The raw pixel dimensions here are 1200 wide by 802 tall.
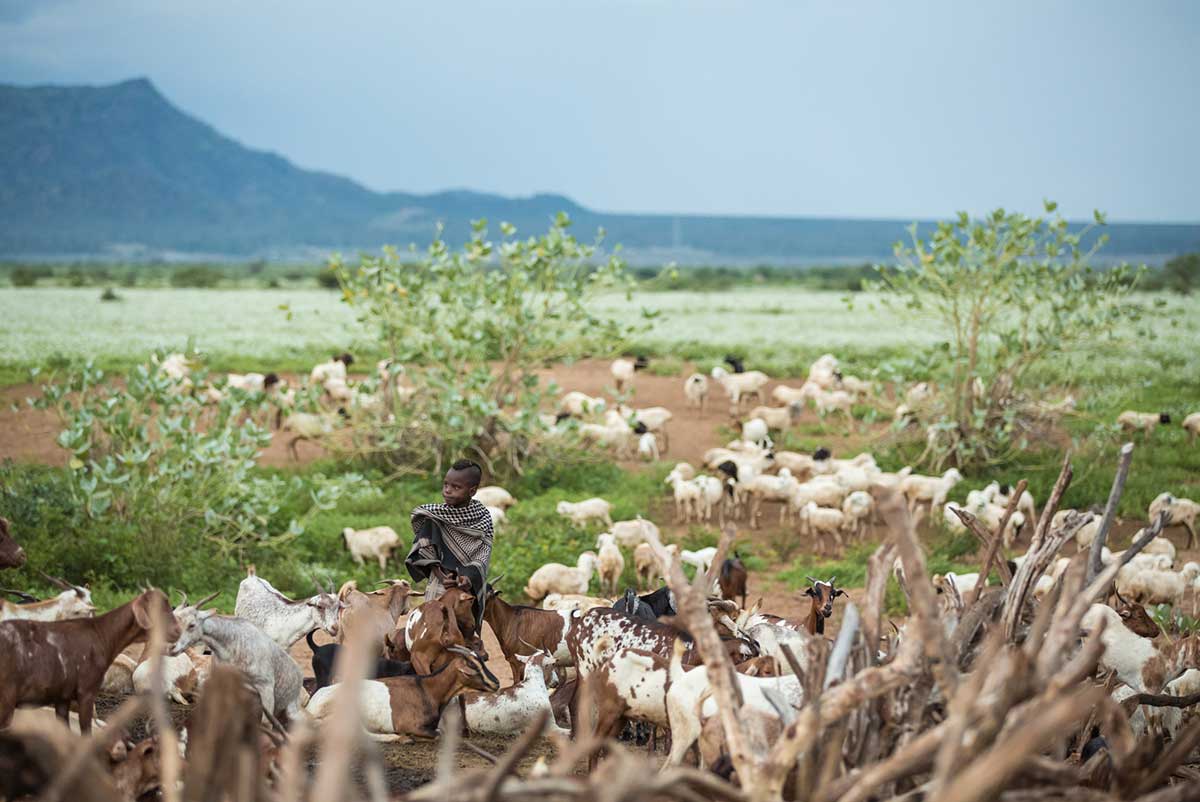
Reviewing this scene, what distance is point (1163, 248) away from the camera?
173 m

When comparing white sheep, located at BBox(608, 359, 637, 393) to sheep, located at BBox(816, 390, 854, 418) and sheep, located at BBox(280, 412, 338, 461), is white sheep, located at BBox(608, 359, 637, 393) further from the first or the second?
sheep, located at BBox(280, 412, 338, 461)

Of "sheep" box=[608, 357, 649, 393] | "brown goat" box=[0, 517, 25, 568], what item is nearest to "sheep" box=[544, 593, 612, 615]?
"brown goat" box=[0, 517, 25, 568]

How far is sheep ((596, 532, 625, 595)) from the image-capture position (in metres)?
9.88

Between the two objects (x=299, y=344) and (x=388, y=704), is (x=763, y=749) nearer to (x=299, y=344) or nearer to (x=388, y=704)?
(x=388, y=704)

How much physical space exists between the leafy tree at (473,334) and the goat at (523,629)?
614 centimetres

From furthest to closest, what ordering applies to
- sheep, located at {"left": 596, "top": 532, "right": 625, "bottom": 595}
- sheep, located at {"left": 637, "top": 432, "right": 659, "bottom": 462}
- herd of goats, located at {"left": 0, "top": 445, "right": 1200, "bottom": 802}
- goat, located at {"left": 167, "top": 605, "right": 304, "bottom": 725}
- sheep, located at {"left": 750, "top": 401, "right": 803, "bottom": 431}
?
1. sheep, located at {"left": 750, "top": 401, "right": 803, "bottom": 431}
2. sheep, located at {"left": 637, "top": 432, "right": 659, "bottom": 462}
3. sheep, located at {"left": 596, "top": 532, "right": 625, "bottom": 595}
4. goat, located at {"left": 167, "top": 605, "right": 304, "bottom": 725}
5. herd of goats, located at {"left": 0, "top": 445, "right": 1200, "bottom": 802}

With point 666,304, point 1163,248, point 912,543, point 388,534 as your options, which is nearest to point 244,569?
point 388,534

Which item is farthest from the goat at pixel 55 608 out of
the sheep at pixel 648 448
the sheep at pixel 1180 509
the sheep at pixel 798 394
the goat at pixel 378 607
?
the sheep at pixel 798 394

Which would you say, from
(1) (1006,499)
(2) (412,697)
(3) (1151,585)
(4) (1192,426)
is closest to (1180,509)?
(1) (1006,499)

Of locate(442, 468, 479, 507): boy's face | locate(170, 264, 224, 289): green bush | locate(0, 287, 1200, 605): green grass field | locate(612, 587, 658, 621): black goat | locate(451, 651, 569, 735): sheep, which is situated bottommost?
locate(170, 264, 224, 289): green bush

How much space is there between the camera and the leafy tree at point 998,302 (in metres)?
13.9

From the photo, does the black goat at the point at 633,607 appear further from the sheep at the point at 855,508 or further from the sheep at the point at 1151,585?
the sheep at the point at 855,508

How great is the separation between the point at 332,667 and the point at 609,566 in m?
4.10

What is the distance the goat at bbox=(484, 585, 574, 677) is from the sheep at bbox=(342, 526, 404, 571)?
3.60 m
